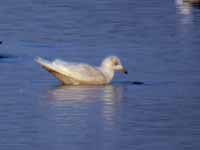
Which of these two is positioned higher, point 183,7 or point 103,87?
point 103,87

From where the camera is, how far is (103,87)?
2139cm

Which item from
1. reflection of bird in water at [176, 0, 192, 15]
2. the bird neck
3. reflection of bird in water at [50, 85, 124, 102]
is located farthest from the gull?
reflection of bird in water at [176, 0, 192, 15]

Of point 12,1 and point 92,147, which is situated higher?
point 92,147

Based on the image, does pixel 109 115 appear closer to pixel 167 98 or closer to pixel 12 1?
pixel 167 98

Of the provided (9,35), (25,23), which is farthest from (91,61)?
(25,23)

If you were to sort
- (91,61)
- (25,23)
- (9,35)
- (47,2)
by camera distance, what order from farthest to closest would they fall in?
(47,2), (25,23), (9,35), (91,61)

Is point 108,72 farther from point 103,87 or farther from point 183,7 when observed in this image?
point 183,7

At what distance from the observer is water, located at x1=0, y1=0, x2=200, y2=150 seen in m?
17.6

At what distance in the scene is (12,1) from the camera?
3406 cm

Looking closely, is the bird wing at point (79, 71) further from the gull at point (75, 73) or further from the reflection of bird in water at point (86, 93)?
the reflection of bird in water at point (86, 93)

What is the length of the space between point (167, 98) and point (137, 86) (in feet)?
3.35

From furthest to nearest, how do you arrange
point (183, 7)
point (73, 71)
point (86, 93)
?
point (183, 7) < point (73, 71) < point (86, 93)

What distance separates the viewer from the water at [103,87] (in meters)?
17.6

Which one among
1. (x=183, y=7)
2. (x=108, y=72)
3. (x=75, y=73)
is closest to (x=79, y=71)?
(x=75, y=73)
